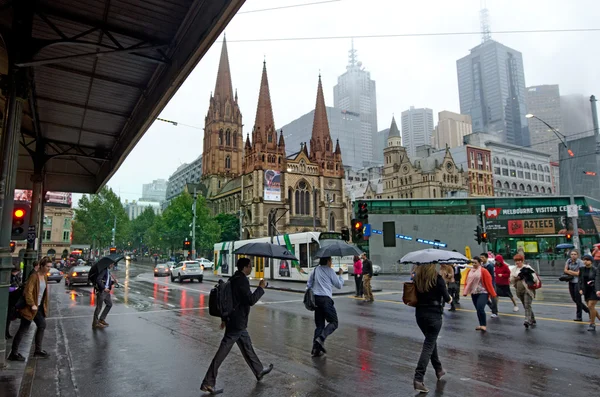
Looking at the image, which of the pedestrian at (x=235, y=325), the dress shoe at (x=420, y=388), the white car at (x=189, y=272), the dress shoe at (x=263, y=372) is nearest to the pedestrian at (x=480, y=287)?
the dress shoe at (x=420, y=388)

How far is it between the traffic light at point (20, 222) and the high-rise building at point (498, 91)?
534 feet

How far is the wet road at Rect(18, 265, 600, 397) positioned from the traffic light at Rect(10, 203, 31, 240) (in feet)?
8.24

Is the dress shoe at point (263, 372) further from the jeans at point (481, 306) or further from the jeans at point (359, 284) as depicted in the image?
the jeans at point (359, 284)

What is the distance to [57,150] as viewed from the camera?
17000 mm

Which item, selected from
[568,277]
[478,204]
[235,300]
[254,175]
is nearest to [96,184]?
[235,300]

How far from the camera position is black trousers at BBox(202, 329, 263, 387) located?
5543 mm

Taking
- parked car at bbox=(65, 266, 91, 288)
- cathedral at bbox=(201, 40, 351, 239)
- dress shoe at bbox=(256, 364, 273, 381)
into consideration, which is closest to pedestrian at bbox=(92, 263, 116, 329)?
dress shoe at bbox=(256, 364, 273, 381)

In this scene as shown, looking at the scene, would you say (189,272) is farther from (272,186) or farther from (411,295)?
(272,186)

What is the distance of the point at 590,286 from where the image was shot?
31.1ft

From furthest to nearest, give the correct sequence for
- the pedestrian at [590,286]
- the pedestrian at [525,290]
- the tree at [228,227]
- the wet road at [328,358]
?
the tree at [228,227] < the pedestrian at [525,290] < the pedestrian at [590,286] < the wet road at [328,358]

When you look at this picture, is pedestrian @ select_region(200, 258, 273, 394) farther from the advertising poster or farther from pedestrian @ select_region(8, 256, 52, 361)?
the advertising poster

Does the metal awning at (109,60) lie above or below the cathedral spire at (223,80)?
below

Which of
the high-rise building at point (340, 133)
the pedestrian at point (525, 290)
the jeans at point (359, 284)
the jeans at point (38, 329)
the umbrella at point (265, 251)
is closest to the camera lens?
the jeans at point (38, 329)

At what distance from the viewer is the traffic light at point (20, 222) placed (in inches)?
375
